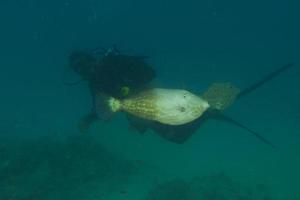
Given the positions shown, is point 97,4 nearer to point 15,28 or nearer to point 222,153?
point 15,28

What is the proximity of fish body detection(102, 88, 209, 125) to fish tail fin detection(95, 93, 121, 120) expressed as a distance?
34 centimetres

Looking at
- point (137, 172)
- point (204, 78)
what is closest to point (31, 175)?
point (137, 172)

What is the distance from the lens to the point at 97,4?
3942 inches

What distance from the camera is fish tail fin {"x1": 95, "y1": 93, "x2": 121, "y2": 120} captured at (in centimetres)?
631

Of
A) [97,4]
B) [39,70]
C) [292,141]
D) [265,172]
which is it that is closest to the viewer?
[265,172]

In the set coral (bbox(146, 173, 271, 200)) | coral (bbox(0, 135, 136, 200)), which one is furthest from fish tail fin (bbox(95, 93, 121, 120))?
coral (bbox(146, 173, 271, 200))

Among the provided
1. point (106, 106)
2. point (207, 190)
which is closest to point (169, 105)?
point (106, 106)

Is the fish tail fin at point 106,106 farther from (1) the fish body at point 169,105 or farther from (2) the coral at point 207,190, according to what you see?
(2) the coral at point 207,190

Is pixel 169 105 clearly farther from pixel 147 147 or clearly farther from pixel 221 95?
pixel 147 147

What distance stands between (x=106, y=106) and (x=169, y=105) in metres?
1.17

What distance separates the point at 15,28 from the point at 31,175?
3022 inches

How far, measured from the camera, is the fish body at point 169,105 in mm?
5492

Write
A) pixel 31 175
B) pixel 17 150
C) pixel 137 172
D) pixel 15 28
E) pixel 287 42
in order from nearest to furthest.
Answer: pixel 31 175, pixel 17 150, pixel 137 172, pixel 287 42, pixel 15 28

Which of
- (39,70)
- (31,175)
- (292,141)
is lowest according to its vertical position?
(39,70)
